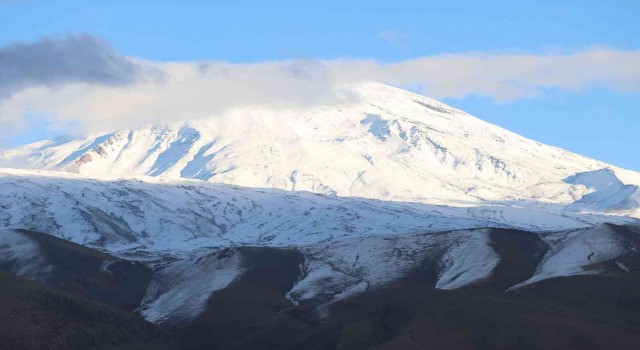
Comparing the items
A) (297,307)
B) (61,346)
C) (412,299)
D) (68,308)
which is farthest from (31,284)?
(412,299)

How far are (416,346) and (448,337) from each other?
20.1 ft

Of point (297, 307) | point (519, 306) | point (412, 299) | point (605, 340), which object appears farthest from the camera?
point (297, 307)

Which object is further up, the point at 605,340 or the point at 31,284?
the point at 31,284

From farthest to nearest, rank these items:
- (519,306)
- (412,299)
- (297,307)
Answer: (297,307)
(412,299)
(519,306)

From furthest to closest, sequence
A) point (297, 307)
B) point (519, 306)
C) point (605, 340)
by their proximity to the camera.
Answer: point (297, 307), point (519, 306), point (605, 340)

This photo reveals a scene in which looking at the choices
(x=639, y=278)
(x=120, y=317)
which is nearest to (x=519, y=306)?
(x=639, y=278)

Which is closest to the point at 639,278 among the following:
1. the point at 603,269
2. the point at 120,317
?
the point at 603,269

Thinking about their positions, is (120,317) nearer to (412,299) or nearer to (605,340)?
(412,299)

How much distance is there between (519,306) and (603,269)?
4249 centimetres

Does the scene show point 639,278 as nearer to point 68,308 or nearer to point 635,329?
point 635,329

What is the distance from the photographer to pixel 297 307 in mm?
196875

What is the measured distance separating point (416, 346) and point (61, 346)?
4814cm

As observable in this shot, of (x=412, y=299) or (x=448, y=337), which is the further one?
(x=412, y=299)

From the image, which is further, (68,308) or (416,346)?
(68,308)
